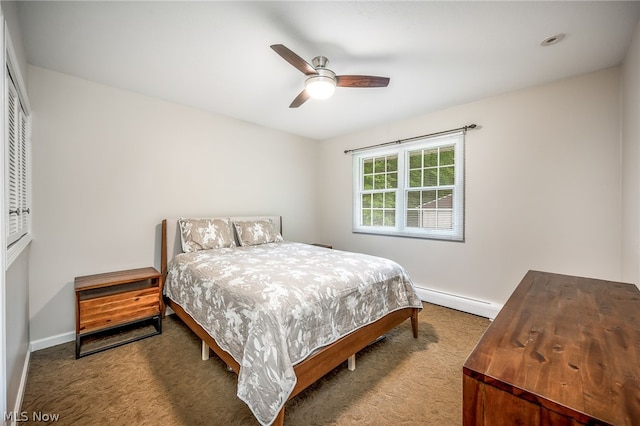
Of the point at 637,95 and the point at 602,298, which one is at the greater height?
the point at 637,95

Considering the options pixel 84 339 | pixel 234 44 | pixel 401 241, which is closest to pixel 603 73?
pixel 401 241

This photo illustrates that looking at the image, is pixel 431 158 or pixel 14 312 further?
pixel 431 158

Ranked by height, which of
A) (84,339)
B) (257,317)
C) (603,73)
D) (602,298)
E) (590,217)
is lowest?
(84,339)

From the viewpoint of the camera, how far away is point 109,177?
8.73ft

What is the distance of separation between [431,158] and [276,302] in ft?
9.54

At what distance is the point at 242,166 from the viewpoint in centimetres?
375

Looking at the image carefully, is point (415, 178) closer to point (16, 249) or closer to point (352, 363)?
point (352, 363)

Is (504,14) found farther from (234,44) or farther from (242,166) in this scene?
(242,166)

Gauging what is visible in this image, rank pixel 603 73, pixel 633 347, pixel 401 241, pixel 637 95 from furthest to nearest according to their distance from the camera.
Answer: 1. pixel 401 241
2. pixel 603 73
3. pixel 637 95
4. pixel 633 347

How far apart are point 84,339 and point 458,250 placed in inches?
161

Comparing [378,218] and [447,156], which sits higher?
[447,156]

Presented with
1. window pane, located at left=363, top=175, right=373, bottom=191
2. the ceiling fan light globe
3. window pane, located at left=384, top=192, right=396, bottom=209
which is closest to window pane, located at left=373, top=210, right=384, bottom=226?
window pane, located at left=384, top=192, right=396, bottom=209

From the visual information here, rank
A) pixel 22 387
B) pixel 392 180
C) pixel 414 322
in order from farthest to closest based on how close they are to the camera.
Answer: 1. pixel 392 180
2. pixel 414 322
3. pixel 22 387

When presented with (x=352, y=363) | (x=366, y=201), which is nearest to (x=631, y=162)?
(x=352, y=363)
